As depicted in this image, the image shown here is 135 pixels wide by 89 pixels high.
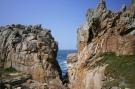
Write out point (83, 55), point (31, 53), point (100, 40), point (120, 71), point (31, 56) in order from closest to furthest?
1. point (120, 71)
2. point (100, 40)
3. point (83, 55)
4. point (31, 56)
5. point (31, 53)

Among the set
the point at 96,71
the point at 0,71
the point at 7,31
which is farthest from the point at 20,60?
the point at 96,71

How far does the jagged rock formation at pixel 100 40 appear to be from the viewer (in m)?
Answer: 38.1

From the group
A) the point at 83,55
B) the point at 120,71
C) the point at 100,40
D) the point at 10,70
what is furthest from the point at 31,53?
the point at 120,71

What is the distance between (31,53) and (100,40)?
2246 centimetres

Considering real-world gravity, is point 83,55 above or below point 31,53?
below

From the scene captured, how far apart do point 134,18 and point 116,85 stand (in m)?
12.4

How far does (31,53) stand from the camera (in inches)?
2446

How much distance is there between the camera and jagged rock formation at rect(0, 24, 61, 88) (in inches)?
2351

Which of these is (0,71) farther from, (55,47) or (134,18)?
(134,18)

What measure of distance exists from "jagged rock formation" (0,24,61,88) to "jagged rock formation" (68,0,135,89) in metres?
13.3

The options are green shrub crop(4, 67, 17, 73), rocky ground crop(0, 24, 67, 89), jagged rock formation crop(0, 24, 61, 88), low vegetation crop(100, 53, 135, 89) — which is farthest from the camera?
green shrub crop(4, 67, 17, 73)

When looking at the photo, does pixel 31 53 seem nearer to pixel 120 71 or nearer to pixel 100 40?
pixel 100 40

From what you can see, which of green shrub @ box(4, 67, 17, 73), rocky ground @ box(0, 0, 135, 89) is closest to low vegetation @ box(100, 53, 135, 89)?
rocky ground @ box(0, 0, 135, 89)

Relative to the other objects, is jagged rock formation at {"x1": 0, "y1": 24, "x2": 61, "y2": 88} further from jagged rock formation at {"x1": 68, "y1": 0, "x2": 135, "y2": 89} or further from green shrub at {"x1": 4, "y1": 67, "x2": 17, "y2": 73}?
jagged rock formation at {"x1": 68, "y1": 0, "x2": 135, "y2": 89}
